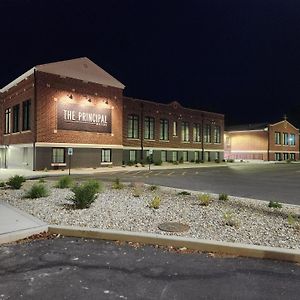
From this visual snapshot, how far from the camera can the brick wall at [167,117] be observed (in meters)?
44.0

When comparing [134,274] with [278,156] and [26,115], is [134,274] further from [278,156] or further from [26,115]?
[278,156]

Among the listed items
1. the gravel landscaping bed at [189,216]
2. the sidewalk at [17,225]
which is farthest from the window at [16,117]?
the sidewalk at [17,225]

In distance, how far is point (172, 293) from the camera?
452 cm

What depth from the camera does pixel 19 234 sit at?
726 centimetres

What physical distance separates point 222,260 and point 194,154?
48.3 metres

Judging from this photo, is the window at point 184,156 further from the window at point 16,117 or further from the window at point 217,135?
the window at point 16,117

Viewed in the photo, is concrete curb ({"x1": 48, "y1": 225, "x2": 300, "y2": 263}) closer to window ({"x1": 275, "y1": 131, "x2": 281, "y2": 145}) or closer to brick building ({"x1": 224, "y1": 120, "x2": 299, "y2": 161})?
brick building ({"x1": 224, "y1": 120, "x2": 299, "y2": 161})

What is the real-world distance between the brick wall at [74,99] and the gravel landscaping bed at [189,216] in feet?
71.5

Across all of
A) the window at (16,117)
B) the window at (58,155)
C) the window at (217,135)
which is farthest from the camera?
the window at (217,135)

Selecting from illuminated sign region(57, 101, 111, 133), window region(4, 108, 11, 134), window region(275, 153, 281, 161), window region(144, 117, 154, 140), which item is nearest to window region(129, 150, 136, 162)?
window region(144, 117, 154, 140)

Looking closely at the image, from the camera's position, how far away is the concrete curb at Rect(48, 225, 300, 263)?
5912mm

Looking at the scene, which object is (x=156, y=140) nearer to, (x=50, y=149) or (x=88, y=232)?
(x=50, y=149)

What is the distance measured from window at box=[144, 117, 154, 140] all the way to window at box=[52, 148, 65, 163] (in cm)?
1452

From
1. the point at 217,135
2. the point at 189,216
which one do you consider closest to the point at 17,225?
the point at 189,216
